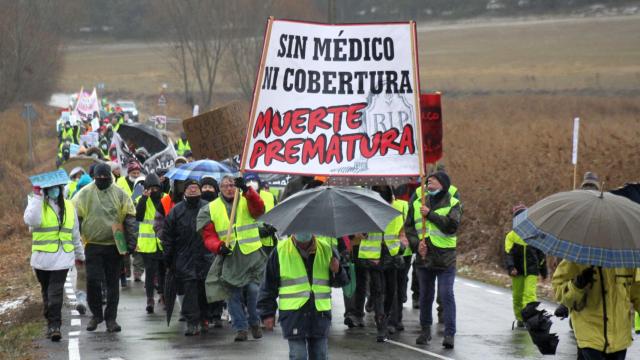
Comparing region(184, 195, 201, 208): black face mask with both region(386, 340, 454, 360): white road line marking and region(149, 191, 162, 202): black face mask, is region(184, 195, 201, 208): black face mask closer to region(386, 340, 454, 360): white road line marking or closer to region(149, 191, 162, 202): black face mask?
region(149, 191, 162, 202): black face mask

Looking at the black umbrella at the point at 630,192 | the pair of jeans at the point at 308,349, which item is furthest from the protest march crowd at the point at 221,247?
the black umbrella at the point at 630,192

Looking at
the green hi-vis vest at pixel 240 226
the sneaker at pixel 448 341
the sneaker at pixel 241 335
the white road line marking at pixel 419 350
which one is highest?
the green hi-vis vest at pixel 240 226

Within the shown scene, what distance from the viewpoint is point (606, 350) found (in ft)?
26.3

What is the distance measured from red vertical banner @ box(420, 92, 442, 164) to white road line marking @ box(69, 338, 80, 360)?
15.7ft

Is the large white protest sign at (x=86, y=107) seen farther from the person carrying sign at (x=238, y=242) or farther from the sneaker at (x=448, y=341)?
the sneaker at (x=448, y=341)

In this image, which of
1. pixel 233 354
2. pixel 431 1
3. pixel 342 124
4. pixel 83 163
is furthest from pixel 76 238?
pixel 431 1

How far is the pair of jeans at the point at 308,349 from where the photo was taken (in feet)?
30.2

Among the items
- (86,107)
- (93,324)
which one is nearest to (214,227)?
(93,324)

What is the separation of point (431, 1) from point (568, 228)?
114 m

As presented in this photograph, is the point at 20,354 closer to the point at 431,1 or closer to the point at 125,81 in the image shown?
the point at 125,81

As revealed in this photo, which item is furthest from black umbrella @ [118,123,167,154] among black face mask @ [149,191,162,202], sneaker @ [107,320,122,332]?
sneaker @ [107,320,122,332]

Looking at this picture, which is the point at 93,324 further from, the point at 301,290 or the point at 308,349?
the point at 301,290

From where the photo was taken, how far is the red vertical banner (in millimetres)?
14688

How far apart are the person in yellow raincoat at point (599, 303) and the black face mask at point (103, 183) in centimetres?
655
